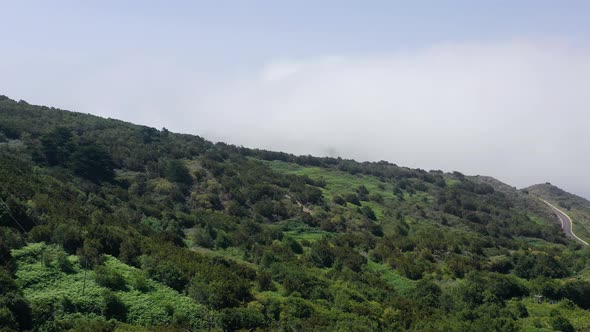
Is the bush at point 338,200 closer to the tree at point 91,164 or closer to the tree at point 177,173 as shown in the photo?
the tree at point 177,173

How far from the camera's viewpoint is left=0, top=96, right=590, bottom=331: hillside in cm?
2256

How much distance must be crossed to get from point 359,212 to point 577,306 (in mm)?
29421

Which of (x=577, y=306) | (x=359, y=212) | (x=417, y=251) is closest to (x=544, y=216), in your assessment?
(x=359, y=212)

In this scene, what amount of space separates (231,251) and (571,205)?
109 meters

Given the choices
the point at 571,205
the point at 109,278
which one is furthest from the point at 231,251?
the point at 571,205

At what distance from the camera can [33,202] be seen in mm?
30047

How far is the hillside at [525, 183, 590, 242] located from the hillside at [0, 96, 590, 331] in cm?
1435

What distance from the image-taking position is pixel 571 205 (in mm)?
118625

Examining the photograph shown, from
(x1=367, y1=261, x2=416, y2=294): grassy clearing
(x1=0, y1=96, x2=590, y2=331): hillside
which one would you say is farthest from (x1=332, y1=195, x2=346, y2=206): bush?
(x1=367, y1=261, x2=416, y2=294): grassy clearing

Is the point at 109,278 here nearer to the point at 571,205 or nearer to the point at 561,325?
the point at 561,325

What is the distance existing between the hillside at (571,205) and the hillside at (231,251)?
14.3 meters

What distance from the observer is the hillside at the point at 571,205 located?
→ 8338 centimetres

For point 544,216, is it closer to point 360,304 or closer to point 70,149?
point 360,304

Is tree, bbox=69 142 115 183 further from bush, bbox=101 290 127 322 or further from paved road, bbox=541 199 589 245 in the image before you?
paved road, bbox=541 199 589 245
